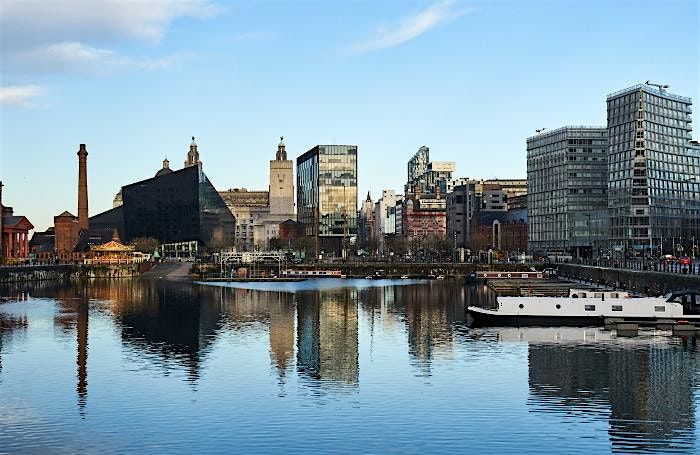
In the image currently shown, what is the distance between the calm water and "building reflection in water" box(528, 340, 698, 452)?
5.1 inches

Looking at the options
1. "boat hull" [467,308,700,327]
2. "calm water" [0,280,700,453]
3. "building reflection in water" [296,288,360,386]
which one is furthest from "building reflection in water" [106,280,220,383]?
"boat hull" [467,308,700,327]

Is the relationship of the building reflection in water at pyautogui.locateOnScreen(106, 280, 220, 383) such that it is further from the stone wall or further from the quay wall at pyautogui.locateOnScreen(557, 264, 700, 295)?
the quay wall at pyautogui.locateOnScreen(557, 264, 700, 295)

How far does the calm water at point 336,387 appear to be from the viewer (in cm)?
4122

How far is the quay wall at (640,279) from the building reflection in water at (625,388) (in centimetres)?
2859

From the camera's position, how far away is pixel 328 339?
78.9 meters

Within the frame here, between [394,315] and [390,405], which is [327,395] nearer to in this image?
[390,405]

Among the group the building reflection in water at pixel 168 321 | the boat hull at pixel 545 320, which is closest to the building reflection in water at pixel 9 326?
the building reflection in water at pixel 168 321

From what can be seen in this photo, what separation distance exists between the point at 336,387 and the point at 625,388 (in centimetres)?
1656

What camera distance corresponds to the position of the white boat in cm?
8376

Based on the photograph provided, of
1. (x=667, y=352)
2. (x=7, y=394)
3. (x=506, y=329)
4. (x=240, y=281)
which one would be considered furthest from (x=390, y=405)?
(x=240, y=281)

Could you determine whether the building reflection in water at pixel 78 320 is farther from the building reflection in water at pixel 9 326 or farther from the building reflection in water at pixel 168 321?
the building reflection in water at pixel 168 321

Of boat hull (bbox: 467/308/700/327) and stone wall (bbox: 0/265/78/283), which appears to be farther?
stone wall (bbox: 0/265/78/283)

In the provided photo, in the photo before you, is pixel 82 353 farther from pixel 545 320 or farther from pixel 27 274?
pixel 27 274

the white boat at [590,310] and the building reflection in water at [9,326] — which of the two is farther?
the white boat at [590,310]
